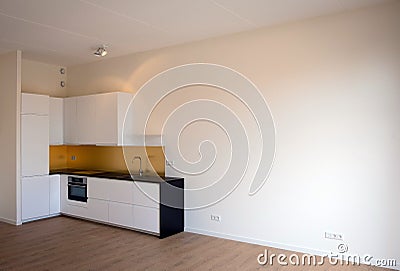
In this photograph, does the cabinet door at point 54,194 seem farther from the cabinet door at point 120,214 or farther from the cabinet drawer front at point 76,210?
the cabinet door at point 120,214

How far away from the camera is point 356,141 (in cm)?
398

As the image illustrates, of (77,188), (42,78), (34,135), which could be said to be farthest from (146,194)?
(42,78)

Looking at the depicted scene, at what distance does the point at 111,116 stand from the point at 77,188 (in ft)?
4.74

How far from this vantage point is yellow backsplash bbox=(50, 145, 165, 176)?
5770 millimetres

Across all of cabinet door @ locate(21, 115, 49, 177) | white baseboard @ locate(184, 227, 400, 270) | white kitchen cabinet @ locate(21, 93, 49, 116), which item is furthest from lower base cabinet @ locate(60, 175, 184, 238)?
white kitchen cabinet @ locate(21, 93, 49, 116)

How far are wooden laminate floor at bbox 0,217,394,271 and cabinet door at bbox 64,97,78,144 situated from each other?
1.71 meters

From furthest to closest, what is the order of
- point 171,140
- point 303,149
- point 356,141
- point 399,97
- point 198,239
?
1. point 171,140
2. point 198,239
3. point 303,149
4. point 356,141
5. point 399,97

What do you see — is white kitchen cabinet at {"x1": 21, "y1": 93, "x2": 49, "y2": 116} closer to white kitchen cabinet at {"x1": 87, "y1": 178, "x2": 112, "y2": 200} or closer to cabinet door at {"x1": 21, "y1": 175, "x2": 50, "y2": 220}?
cabinet door at {"x1": 21, "y1": 175, "x2": 50, "y2": 220}

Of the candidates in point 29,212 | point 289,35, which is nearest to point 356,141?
point 289,35

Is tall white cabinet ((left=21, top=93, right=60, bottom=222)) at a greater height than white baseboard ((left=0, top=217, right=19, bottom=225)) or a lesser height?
greater

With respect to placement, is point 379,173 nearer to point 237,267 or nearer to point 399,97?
point 399,97

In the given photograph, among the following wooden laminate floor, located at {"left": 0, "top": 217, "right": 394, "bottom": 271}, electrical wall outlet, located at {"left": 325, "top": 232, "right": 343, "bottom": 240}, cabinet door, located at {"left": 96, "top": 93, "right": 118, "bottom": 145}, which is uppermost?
cabinet door, located at {"left": 96, "top": 93, "right": 118, "bottom": 145}

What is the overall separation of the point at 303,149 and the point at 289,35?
1463 mm

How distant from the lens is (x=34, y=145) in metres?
6.01
